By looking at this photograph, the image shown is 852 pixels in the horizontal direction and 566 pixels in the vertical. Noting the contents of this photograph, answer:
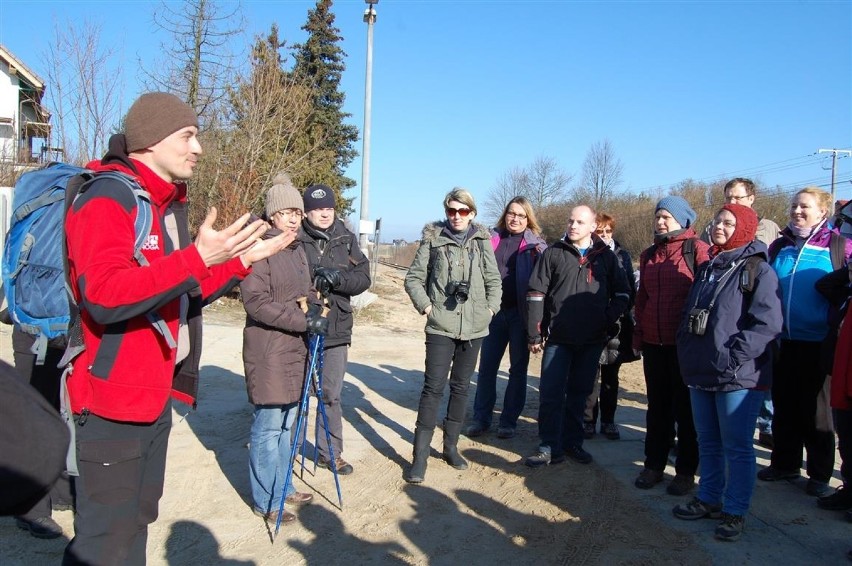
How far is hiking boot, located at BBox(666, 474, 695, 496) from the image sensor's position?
14.8ft

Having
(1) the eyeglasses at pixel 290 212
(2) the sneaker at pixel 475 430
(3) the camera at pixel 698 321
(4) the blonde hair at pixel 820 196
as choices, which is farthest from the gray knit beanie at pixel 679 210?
(1) the eyeglasses at pixel 290 212

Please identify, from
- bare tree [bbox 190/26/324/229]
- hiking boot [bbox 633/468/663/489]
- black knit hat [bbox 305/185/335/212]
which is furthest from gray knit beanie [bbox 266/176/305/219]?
bare tree [bbox 190/26/324/229]

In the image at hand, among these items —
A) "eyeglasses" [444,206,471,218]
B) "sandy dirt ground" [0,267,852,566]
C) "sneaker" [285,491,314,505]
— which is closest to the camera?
"sandy dirt ground" [0,267,852,566]

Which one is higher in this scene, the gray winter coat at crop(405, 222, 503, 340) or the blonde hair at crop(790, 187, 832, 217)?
the blonde hair at crop(790, 187, 832, 217)

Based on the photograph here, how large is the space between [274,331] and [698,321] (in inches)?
108

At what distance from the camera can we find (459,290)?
4.78 meters

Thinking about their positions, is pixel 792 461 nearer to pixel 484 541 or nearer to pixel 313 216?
pixel 484 541

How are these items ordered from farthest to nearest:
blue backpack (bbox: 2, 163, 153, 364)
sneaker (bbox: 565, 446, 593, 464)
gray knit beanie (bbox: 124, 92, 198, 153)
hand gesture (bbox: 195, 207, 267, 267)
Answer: sneaker (bbox: 565, 446, 593, 464) < blue backpack (bbox: 2, 163, 153, 364) < gray knit beanie (bbox: 124, 92, 198, 153) < hand gesture (bbox: 195, 207, 267, 267)

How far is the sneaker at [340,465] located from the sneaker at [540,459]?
145 centimetres

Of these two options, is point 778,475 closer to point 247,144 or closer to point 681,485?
point 681,485

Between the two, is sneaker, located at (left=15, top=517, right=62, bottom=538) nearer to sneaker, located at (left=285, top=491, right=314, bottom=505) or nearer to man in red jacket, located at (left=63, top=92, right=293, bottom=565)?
sneaker, located at (left=285, top=491, right=314, bottom=505)

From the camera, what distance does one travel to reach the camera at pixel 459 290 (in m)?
4.78

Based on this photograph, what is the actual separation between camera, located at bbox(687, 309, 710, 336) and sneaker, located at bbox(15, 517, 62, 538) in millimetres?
4087

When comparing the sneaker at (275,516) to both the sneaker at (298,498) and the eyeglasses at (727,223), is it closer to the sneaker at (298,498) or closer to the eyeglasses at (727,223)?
the sneaker at (298,498)
